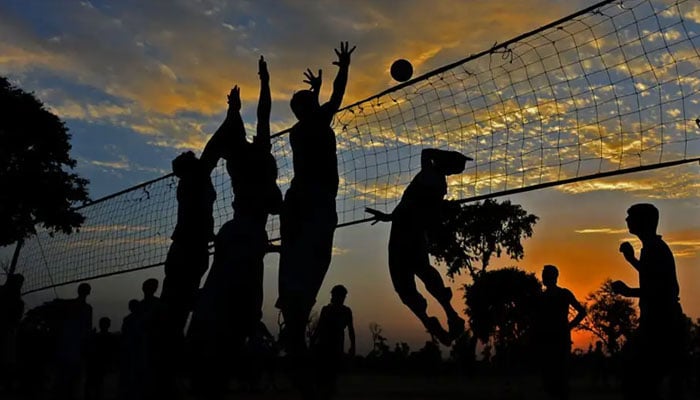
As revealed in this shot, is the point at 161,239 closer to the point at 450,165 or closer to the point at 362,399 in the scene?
the point at 362,399

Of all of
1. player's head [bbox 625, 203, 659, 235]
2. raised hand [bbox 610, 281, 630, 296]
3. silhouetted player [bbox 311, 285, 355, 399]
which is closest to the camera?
player's head [bbox 625, 203, 659, 235]

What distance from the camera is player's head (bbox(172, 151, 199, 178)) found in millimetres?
5879

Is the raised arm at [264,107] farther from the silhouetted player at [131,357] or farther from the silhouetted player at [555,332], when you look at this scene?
the silhouetted player at [555,332]

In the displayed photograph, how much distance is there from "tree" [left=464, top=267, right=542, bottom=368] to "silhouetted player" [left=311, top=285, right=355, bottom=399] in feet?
111

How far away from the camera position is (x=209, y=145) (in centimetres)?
560

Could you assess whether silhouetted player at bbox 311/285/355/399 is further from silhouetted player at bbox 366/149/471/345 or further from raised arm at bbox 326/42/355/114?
raised arm at bbox 326/42/355/114

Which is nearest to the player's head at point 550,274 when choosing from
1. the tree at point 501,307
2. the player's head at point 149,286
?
the player's head at point 149,286

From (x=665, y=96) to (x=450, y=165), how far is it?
11.7 ft

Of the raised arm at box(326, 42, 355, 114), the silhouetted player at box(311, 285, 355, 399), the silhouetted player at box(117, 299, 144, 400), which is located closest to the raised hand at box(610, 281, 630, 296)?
the raised arm at box(326, 42, 355, 114)

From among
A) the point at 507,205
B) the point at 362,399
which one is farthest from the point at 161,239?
the point at 507,205

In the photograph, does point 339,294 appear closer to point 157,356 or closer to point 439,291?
point 439,291

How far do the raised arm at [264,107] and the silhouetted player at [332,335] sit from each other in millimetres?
4351

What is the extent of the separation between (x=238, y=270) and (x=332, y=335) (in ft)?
15.7

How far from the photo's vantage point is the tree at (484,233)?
39.1 metres
